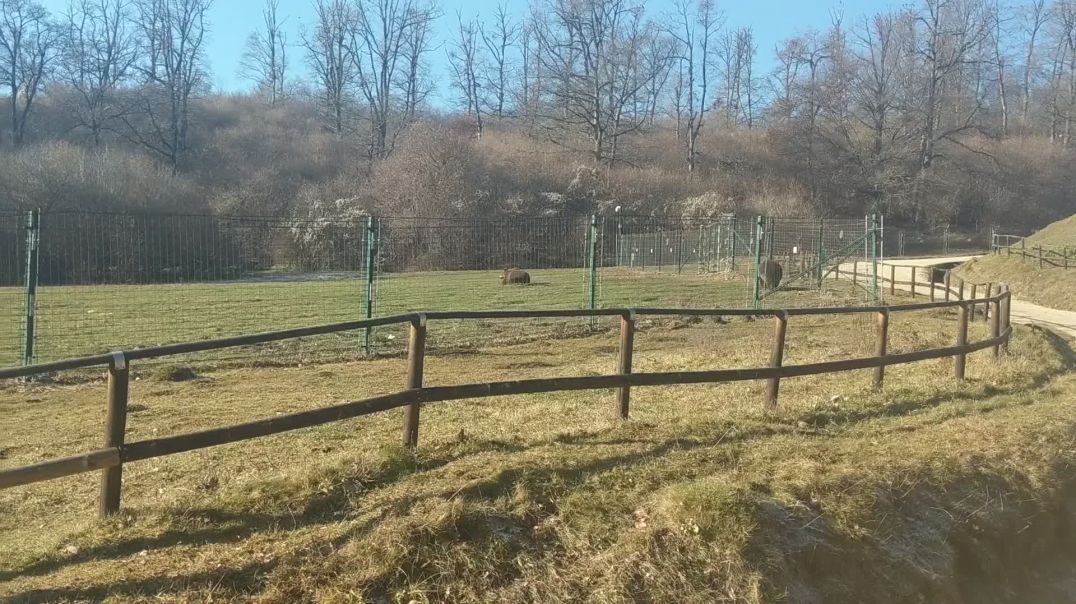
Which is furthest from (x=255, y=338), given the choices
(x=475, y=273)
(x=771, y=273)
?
(x=771, y=273)

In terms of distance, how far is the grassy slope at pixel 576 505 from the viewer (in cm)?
384

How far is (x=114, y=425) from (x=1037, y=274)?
96.2 feet

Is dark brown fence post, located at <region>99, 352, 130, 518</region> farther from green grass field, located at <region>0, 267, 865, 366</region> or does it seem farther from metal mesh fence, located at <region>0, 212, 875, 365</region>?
green grass field, located at <region>0, 267, 865, 366</region>

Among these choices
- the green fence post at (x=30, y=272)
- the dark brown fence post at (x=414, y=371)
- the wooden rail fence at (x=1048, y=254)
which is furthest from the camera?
the wooden rail fence at (x=1048, y=254)

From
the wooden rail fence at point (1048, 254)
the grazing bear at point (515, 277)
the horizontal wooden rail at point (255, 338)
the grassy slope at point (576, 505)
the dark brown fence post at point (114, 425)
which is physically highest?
the wooden rail fence at point (1048, 254)

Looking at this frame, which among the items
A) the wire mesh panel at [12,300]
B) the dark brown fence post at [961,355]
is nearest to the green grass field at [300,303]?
the wire mesh panel at [12,300]

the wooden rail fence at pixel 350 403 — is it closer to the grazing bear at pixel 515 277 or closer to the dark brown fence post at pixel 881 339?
the dark brown fence post at pixel 881 339

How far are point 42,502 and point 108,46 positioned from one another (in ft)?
200

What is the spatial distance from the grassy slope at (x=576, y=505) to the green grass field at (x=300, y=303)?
15.8ft

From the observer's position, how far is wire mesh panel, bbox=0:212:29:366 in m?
10.9

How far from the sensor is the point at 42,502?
4828 mm

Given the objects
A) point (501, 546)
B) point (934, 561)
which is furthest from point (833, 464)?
point (501, 546)

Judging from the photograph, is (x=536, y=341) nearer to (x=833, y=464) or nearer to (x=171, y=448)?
(x=833, y=464)

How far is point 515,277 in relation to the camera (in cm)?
2334
